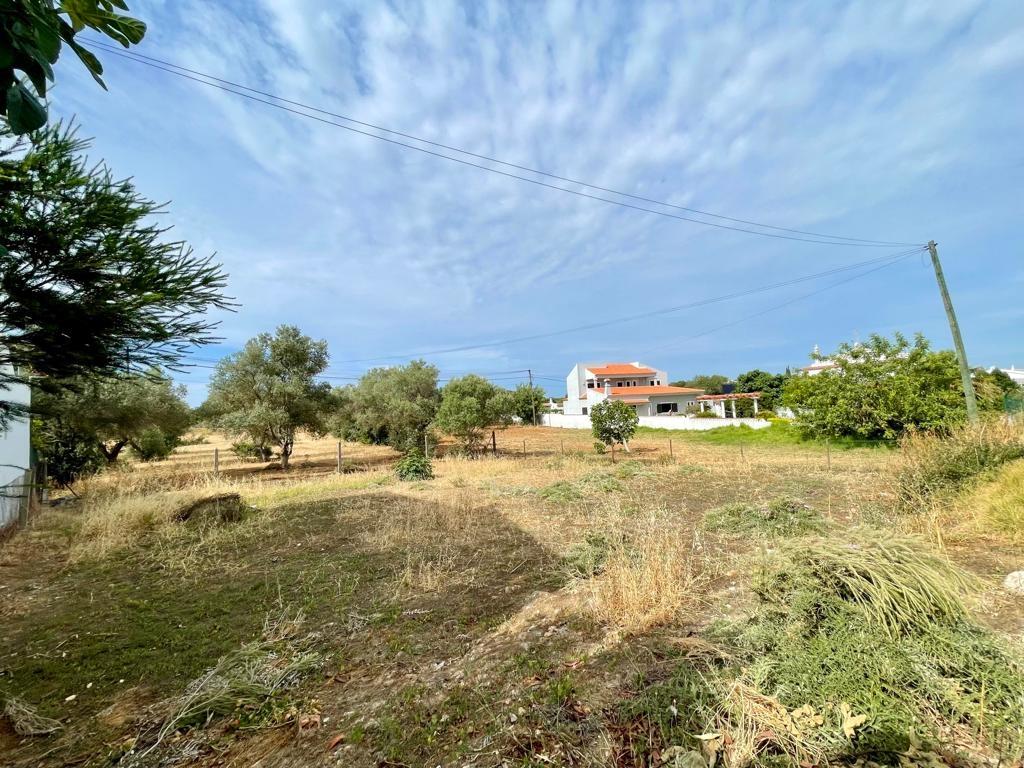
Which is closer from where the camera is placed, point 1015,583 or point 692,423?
point 1015,583

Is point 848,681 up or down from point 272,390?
down

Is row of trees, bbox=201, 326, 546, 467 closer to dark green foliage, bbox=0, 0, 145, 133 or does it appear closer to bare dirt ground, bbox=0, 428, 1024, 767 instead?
bare dirt ground, bbox=0, 428, 1024, 767

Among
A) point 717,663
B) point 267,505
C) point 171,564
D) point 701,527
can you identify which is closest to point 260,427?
point 267,505

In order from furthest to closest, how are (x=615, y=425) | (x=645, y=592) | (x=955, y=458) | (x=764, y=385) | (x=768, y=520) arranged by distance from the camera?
(x=764, y=385) → (x=615, y=425) → (x=955, y=458) → (x=768, y=520) → (x=645, y=592)

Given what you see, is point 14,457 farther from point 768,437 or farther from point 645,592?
point 768,437

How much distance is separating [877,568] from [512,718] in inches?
94.1

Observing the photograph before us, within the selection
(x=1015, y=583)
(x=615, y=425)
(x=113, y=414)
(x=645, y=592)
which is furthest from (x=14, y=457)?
(x=615, y=425)

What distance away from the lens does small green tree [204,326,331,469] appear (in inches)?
680

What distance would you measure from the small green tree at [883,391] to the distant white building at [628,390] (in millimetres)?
19265

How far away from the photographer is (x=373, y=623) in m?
3.67

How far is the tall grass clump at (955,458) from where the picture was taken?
5.89 m

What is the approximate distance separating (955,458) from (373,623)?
8.37 meters

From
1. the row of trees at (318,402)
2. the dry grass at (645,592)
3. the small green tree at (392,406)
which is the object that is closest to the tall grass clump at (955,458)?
the dry grass at (645,592)

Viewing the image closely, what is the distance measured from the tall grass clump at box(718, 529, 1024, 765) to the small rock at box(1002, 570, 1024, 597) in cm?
76
